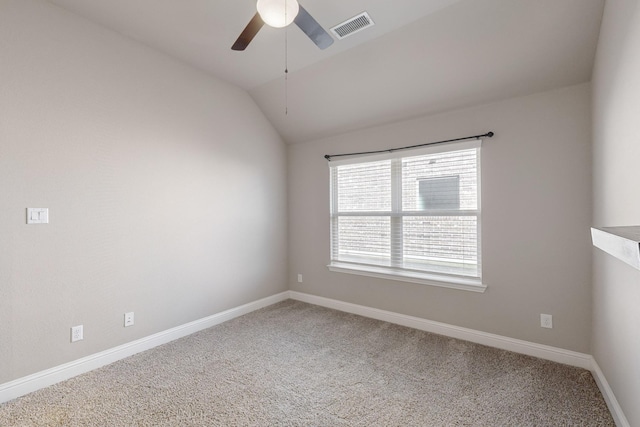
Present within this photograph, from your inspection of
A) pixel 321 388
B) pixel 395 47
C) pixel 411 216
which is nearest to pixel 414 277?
pixel 411 216

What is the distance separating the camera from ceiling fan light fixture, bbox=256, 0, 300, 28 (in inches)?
61.8

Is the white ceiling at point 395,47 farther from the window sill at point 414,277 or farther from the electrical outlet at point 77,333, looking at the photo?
the electrical outlet at point 77,333

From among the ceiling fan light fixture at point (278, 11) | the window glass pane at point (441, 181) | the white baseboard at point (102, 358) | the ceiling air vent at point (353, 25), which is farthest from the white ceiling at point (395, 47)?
the white baseboard at point (102, 358)

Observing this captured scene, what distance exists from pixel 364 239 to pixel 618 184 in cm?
242

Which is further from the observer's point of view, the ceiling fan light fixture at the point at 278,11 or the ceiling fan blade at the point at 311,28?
the ceiling fan blade at the point at 311,28

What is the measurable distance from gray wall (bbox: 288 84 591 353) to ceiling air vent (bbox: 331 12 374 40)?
1.20 meters

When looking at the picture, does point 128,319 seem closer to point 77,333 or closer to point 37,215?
point 77,333

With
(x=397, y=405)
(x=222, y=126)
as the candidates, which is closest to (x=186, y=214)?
(x=222, y=126)

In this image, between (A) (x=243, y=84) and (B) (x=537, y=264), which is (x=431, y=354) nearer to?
(B) (x=537, y=264)

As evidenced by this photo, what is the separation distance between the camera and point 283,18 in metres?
1.66

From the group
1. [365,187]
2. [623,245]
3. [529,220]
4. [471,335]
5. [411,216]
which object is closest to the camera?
[623,245]

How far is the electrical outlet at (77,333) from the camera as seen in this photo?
7.61 ft

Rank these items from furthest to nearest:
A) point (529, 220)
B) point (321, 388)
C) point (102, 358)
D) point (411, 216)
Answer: point (411, 216)
point (529, 220)
point (102, 358)
point (321, 388)

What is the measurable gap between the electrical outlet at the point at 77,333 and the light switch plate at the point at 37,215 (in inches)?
34.2
